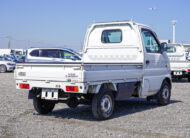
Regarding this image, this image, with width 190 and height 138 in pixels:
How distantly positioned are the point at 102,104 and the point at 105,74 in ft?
2.17

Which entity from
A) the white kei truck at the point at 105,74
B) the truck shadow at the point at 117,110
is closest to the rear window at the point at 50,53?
the truck shadow at the point at 117,110

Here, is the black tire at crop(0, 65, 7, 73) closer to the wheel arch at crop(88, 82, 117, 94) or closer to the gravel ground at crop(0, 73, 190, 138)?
the gravel ground at crop(0, 73, 190, 138)

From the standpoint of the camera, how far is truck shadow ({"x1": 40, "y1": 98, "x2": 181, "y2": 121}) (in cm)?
773

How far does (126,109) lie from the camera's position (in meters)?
8.90

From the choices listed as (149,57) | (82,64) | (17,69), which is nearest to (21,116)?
(17,69)

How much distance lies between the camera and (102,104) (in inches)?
281

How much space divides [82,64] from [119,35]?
277 centimetres

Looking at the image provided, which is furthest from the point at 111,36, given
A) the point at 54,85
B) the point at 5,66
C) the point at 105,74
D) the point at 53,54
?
the point at 5,66

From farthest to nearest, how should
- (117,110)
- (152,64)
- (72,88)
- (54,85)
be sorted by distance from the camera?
(152,64)
(117,110)
(54,85)
(72,88)

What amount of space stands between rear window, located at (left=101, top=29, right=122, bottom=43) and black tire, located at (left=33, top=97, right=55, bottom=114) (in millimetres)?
2368

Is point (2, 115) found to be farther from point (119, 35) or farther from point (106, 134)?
point (119, 35)

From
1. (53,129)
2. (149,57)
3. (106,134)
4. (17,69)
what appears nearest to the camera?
(106,134)

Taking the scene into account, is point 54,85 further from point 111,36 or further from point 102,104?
point 111,36

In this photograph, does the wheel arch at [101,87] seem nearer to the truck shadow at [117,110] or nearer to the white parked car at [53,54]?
the truck shadow at [117,110]
